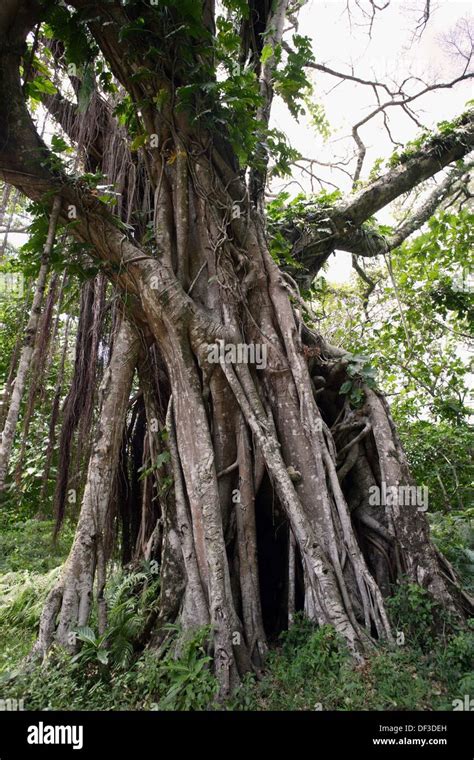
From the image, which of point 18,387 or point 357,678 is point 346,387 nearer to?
point 357,678

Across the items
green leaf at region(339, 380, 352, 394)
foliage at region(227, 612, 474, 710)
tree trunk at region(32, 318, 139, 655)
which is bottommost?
foliage at region(227, 612, 474, 710)

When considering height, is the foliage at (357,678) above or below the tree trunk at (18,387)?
below

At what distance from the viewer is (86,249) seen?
11.4 ft

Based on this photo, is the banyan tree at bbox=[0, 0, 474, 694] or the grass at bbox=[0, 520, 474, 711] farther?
the banyan tree at bbox=[0, 0, 474, 694]

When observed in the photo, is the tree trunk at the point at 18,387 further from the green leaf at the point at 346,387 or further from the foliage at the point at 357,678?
the green leaf at the point at 346,387

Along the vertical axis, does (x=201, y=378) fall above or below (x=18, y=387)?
above

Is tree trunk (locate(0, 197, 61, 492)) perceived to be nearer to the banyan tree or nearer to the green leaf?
the banyan tree

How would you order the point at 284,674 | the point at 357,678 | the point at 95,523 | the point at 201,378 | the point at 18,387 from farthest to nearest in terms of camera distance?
the point at 201,378, the point at 95,523, the point at 284,674, the point at 18,387, the point at 357,678

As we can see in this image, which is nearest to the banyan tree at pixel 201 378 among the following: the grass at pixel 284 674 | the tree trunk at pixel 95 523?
the tree trunk at pixel 95 523

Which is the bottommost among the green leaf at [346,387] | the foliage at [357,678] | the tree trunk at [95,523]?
the foliage at [357,678]

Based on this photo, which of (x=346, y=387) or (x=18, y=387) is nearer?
(x=18, y=387)

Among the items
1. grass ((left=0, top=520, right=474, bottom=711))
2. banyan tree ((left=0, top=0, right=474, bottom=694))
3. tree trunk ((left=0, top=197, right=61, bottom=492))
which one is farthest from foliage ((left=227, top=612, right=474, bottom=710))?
tree trunk ((left=0, top=197, right=61, bottom=492))

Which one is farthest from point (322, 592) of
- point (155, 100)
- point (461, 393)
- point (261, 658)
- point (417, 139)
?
point (461, 393)

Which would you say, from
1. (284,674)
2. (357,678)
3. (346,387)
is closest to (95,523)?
(284,674)
